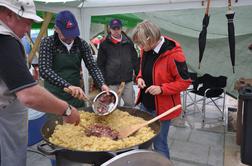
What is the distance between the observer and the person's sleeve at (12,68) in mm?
1030

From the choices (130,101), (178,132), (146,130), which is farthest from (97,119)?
(178,132)

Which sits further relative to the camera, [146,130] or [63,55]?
[63,55]

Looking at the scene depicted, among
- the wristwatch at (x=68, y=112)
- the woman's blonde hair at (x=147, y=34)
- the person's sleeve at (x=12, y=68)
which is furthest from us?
the woman's blonde hair at (x=147, y=34)

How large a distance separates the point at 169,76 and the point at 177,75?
0.24 ft

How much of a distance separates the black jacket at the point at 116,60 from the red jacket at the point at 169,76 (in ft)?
4.51

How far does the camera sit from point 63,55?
204cm

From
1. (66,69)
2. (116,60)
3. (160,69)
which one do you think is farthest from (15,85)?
(116,60)

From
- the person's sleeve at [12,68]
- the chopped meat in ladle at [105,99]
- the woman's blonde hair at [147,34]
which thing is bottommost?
the chopped meat in ladle at [105,99]

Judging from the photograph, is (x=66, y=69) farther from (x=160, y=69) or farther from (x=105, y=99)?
(x=160, y=69)

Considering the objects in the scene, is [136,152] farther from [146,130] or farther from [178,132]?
[178,132]

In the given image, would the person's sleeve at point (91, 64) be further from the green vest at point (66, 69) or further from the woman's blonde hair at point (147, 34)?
the woman's blonde hair at point (147, 34)

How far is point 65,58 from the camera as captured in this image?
2.05 metres

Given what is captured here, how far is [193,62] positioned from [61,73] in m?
2.98

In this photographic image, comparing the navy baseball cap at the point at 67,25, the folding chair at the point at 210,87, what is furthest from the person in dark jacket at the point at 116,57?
the navy baseball cap at the point at 67,25
